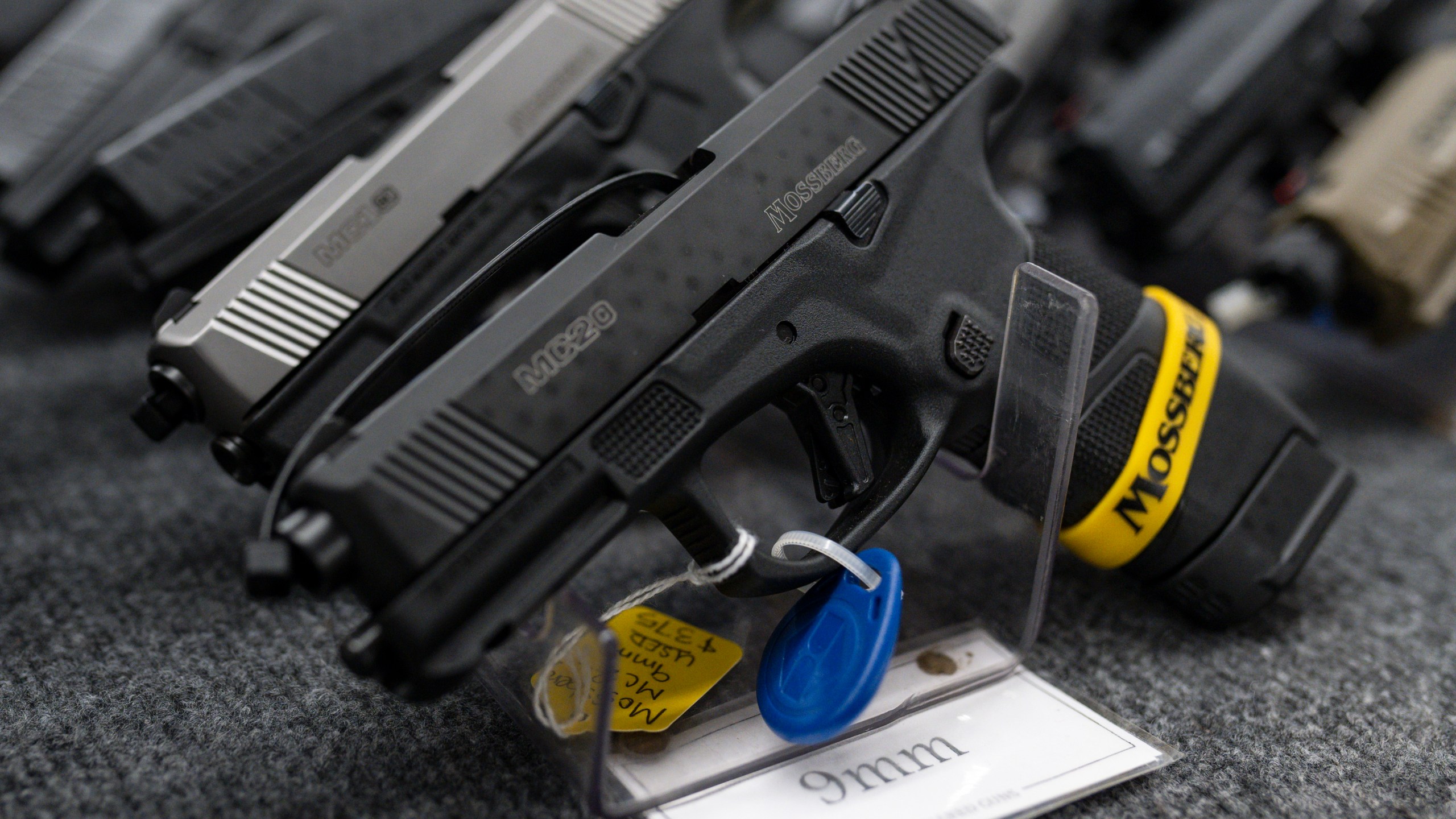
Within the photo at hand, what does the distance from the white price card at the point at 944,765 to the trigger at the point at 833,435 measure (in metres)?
0.11

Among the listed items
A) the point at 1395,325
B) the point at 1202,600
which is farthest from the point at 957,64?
the point at 1395,325

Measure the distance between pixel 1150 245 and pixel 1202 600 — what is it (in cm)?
46

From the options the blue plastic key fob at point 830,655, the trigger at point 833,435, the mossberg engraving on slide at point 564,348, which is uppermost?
the mossberg engraving on slide at point 564,348

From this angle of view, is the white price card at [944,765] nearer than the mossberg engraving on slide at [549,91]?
Yes

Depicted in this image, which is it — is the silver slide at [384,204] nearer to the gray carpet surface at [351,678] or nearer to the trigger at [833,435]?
the gray carpet surface at [351,678]

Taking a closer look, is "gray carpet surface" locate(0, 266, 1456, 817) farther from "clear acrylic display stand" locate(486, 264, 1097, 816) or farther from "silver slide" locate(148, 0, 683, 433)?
"silver slide" locate(148, 0, 683, 433)

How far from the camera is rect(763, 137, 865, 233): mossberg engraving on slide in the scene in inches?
21.4

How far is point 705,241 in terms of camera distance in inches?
20.4

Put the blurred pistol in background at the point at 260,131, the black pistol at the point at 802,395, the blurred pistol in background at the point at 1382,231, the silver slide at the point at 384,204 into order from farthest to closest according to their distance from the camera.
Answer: the blurred pistol in background at the point at 1382,231
the blurred pistol in background at the point at 260,131
the silver slide at the point at 384,204
the black pistol at the point at 802,395

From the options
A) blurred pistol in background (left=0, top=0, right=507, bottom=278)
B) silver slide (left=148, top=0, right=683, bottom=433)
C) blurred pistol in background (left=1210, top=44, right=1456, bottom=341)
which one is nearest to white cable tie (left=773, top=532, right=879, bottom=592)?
silver slide (left=148, top=0, right=683, bottom=433)

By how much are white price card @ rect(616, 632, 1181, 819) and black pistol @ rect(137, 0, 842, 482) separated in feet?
0.97

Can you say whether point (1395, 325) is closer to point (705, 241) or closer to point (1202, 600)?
point (1202, 600)

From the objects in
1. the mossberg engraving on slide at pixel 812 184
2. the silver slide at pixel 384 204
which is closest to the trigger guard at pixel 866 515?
the mossberg engraving on slide at pixel 812 184

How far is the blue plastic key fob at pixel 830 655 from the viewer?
1.62 feet
